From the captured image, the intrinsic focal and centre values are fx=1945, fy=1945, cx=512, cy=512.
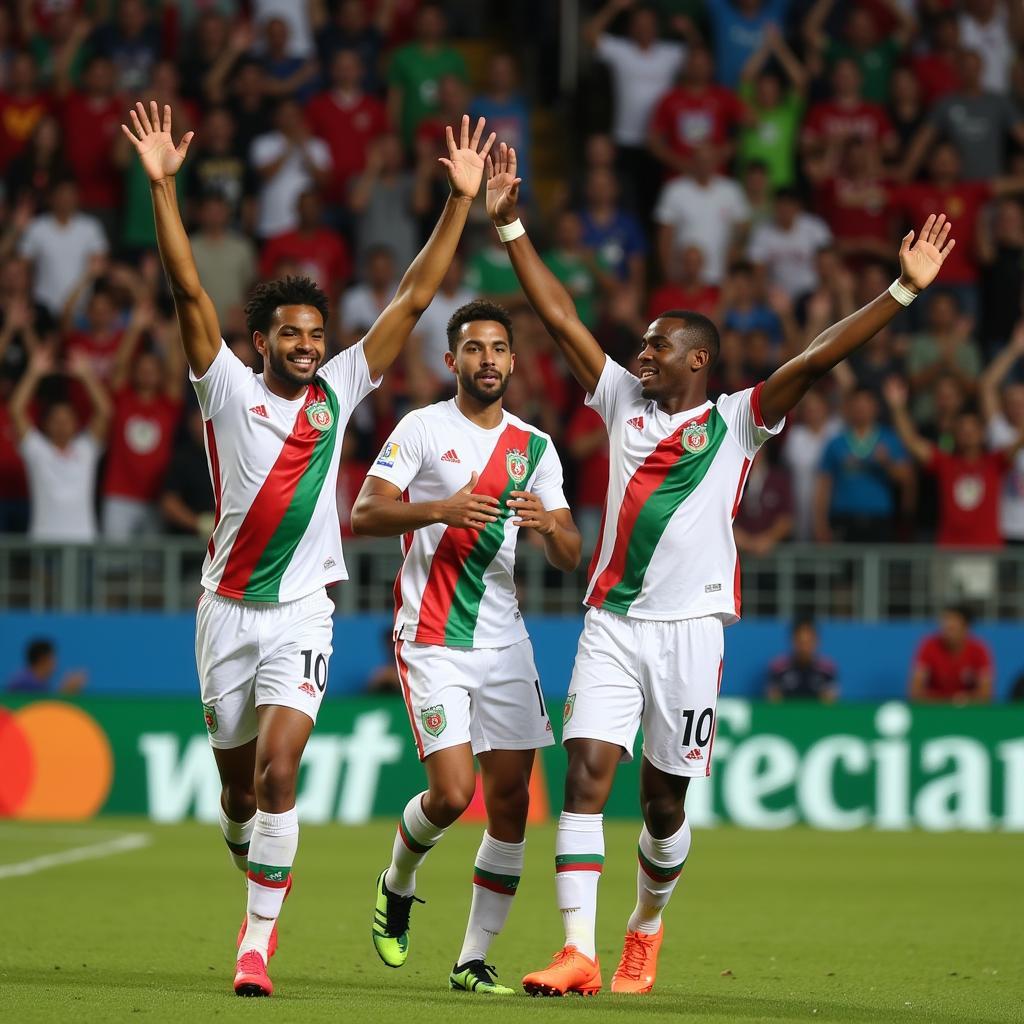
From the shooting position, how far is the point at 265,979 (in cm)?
725

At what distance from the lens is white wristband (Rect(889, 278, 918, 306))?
25.4 ft

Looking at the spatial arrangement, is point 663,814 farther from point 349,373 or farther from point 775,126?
point 775,126

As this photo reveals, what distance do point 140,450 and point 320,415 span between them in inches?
343

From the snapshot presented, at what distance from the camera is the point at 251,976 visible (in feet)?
23.7

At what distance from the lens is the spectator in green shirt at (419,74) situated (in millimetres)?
19375

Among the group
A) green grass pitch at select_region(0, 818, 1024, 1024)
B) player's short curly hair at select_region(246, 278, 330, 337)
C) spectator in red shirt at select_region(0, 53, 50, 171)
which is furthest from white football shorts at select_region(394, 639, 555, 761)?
spectator in red shirt at select_region(0, 53, 50, 171)

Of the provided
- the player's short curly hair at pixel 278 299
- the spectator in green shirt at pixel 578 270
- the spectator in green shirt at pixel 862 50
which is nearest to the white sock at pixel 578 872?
the player's short curly hair at pixel 278 299

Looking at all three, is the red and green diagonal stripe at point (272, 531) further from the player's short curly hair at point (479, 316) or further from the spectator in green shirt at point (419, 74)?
the spectator in green shirt at point (419, 74)

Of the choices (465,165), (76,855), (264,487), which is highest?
(465,165)

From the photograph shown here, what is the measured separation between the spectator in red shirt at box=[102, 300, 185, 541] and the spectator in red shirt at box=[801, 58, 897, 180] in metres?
6.93

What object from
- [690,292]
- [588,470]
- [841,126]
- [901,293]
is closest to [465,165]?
[901,293]

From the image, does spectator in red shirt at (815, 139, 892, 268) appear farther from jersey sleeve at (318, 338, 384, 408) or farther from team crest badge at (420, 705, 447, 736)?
team crest badge at (420, 705, 447, 736)

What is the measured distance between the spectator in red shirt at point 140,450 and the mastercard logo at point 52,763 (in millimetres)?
1603

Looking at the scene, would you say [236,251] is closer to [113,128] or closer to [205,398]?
[113,128]
